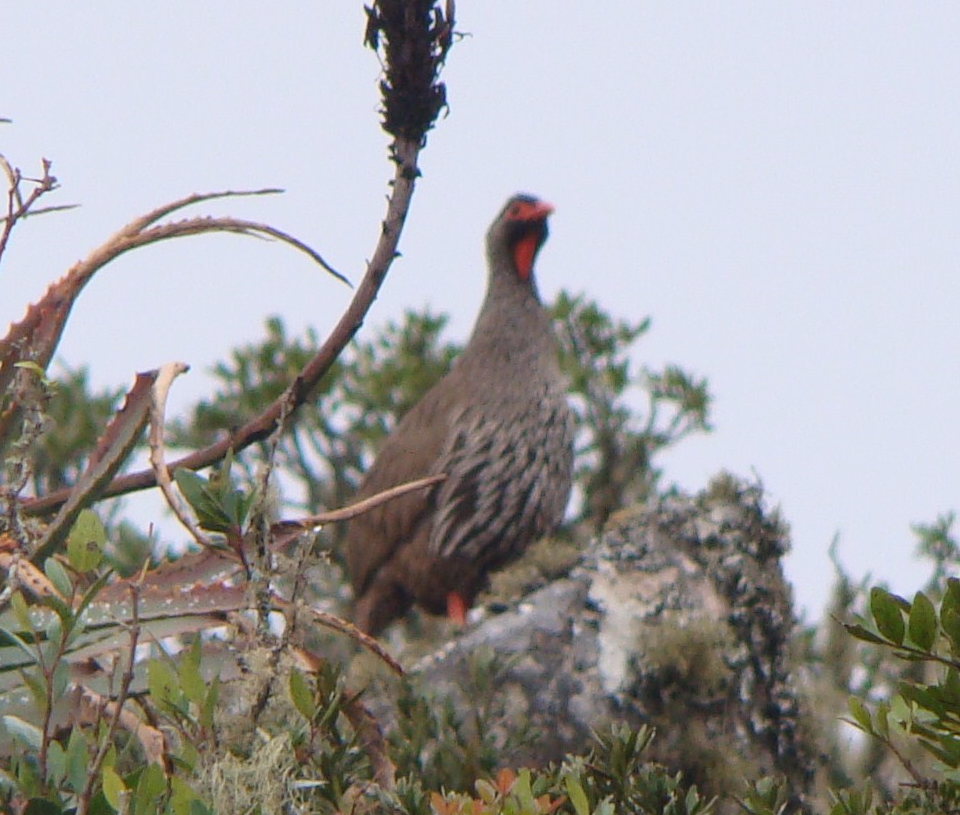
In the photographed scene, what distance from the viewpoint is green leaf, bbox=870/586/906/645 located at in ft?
6.92

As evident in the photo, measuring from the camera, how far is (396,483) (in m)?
8.34

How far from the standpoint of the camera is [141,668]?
2.58 metres

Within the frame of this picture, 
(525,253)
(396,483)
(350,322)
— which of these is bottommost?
(350,322)

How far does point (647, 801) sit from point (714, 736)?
98.0 inches

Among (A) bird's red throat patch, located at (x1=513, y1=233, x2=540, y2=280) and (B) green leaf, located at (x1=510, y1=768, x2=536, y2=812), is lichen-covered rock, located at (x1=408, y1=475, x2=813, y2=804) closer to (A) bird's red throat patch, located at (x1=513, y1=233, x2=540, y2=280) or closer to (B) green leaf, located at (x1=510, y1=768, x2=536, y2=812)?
(B) green leaf, located at (x1=510, y1=768, x2=536, y2=812)

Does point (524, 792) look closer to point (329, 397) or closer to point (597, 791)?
point (597, 791)

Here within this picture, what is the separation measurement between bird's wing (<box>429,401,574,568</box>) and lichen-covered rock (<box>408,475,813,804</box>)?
8.95ft

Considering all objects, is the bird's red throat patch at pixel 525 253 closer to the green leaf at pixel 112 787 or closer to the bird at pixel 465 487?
the bird at pixel 465 487

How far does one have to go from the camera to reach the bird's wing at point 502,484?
8359 millimetres

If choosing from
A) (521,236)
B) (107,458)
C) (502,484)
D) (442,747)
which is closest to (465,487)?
(502,484)

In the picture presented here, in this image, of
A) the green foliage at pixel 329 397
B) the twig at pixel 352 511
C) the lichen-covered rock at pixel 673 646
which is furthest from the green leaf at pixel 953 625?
the green foliage at pixel 329 397

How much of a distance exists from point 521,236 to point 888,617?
7604 mm

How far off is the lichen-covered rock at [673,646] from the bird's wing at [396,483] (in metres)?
2.78

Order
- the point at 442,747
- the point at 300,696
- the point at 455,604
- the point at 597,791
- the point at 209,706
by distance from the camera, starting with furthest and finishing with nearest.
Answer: the point at 455,604, the point at 442,747, the point at 597,791, the point at 300,696, the point at 209,706
